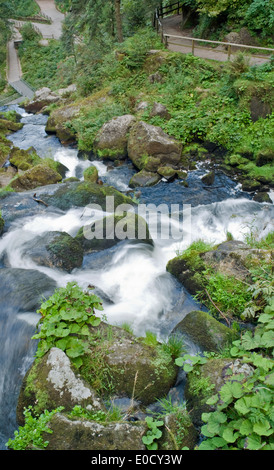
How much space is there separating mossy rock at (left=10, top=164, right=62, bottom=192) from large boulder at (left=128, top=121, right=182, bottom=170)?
2.93 m

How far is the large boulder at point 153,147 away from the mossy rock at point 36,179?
115 inches

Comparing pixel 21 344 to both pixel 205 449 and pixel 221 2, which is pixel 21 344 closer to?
pixel 205 449

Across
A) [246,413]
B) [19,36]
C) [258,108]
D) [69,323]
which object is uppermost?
[19,36]

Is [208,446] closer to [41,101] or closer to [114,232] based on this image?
[114,232]

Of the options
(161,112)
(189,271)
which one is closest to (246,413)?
(189,271)

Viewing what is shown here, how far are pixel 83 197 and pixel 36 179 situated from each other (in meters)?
2.40

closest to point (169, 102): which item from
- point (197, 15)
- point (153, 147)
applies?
point (153, 147)

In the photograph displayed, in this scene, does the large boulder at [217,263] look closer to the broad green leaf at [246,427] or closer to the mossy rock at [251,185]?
the broad green leaf at [246,427]

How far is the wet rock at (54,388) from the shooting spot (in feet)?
14.5

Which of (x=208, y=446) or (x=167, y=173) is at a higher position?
(x=208, y=446)

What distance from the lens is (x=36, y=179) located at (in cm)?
1183

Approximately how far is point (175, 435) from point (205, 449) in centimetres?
58

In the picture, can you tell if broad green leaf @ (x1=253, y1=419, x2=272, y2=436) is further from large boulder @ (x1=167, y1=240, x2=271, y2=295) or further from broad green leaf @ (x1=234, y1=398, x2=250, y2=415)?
large boulder @ (x1=167, y1=240, x2=271, y2=295)

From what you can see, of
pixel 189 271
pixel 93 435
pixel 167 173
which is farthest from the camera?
pixel 167 173
